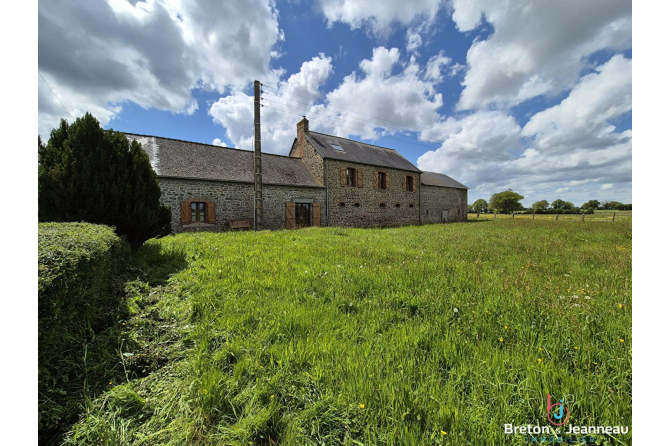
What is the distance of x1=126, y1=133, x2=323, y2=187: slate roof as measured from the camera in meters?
13.2

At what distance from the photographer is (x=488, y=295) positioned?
11.3ft

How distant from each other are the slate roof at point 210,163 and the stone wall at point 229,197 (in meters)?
0.39

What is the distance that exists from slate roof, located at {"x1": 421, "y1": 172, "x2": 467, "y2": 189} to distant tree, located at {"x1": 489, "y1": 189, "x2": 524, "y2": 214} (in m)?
31.2

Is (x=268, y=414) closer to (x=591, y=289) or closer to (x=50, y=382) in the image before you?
(x=50, y=382)

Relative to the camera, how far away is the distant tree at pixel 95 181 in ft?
17.0

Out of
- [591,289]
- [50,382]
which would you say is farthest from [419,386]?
[591,289]

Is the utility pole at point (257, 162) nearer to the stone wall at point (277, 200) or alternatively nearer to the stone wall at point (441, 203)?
the stone wall at point (277, 200)

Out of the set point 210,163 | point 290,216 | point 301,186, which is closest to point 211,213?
point 210,163

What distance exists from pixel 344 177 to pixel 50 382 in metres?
18.4

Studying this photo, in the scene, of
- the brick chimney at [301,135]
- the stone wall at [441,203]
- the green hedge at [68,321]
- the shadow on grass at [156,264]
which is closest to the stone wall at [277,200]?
Answer: the brick chimney at [301,135]

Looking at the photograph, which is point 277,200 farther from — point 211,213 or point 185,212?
point 185,212

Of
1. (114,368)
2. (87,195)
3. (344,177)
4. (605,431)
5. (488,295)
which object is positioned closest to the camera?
(605,431)

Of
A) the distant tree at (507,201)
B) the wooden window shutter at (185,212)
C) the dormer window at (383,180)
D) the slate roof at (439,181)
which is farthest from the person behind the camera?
the distant tree at (507,201)

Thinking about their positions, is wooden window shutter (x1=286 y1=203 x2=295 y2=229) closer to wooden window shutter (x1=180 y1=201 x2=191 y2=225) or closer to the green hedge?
wooden window shutter (x1=180 y1=201 x2=191 y2=225)
